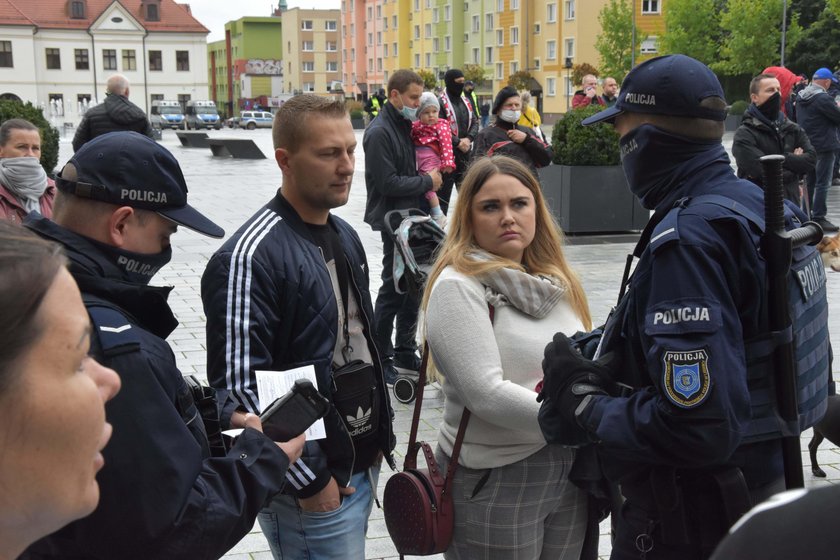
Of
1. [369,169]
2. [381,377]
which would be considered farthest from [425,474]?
[369,169]

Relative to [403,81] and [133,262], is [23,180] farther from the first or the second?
[133,262]

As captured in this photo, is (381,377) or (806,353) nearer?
(806,353)

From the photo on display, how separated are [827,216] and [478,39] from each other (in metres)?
79.7

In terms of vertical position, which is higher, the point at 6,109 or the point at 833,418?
the point at 6,109

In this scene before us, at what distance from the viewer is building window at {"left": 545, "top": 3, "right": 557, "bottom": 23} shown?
257 ft

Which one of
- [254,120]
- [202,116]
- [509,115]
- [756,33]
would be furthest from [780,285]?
[202,116]

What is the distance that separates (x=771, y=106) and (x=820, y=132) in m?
5.65

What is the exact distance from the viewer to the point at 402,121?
8047mm

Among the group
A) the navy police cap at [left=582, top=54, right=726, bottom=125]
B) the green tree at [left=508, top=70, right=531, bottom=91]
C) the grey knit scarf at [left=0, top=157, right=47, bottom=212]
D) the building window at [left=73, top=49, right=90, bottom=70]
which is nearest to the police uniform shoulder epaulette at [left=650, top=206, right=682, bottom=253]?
the navy police cap at [left=582, top=54, right=726, bottom=125]

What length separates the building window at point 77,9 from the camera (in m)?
92.0

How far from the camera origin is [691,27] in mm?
59781

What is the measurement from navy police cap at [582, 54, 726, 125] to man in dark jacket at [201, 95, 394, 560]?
1.09 meters

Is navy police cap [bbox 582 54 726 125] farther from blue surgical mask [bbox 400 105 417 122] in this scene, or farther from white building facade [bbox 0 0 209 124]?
white building facade [bbox 0 0 209 124]

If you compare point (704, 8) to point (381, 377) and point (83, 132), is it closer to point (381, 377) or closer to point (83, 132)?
point (83, 132)
